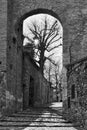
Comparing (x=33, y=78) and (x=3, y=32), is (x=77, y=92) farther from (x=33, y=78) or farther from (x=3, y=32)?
(x=33, y=78)

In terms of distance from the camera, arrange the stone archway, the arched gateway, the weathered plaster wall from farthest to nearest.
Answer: the stone archway < the arched gateway < the weathered plaster wall

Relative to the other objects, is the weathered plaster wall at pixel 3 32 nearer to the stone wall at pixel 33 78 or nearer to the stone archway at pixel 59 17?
the stone archway at pixel 59 17

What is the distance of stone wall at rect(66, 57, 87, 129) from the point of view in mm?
7623

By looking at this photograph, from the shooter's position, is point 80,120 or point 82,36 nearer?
point 80,120

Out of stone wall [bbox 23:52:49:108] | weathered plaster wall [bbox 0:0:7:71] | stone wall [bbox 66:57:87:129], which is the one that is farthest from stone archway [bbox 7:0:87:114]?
stone wall [bbox 23:52:49:108]

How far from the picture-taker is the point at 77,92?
27.5 ft

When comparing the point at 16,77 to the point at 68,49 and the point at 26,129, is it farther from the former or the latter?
the point at 26,129

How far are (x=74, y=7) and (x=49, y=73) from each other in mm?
27802

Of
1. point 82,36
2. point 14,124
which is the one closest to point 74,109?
point 14,124

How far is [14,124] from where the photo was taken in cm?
782

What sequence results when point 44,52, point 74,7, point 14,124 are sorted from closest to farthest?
1. point 14,124
2. point 74,7
3. point 44,52

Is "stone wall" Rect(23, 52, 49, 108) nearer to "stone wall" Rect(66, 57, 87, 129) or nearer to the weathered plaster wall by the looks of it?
the weathered plaster wall

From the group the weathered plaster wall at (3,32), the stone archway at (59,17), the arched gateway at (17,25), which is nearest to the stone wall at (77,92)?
the arched gateway at (17,25)

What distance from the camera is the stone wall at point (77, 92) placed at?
7623 millimetres
